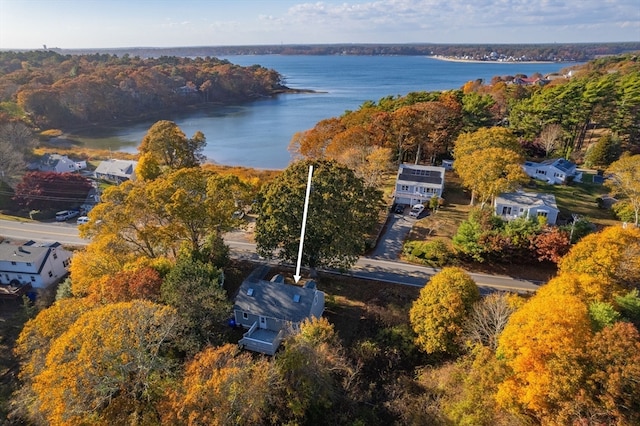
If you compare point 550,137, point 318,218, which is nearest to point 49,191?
point 318,218

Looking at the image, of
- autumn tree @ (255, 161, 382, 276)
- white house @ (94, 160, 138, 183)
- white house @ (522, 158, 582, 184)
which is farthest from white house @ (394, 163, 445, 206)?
white house @ (94, 160, 138, 183)

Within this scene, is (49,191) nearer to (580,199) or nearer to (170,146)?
(170,146)

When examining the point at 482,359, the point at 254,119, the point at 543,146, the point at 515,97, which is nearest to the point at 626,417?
the point at 482,359

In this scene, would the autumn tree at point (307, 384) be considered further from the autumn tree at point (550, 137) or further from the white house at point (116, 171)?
the autumn tree at point (550, 137)

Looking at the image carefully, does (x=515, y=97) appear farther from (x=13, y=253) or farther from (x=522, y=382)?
(x=13, y=253)

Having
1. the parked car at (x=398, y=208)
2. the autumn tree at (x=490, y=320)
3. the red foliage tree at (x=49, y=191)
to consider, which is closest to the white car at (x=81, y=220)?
the red foliage tree at (x=49, y=191)

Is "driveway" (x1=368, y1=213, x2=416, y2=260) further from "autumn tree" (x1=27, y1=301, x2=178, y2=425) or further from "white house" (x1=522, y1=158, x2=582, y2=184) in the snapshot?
"white house" (x1=522, y1=158, x2=582, y2=184)
